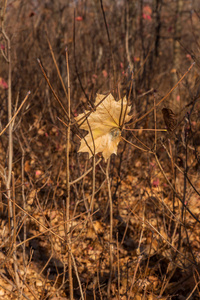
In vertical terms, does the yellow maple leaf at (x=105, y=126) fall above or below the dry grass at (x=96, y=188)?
above

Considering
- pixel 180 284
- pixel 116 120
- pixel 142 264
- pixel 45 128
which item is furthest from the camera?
pixel 45 128

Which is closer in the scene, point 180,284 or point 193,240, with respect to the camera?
point 180,284

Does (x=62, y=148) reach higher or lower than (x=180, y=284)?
higher

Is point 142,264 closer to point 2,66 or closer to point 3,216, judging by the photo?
point 3,216

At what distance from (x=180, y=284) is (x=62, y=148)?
180 centimetres

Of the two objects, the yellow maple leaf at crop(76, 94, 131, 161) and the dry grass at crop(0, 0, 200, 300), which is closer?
the yellow maple leaf at crop(76, 94, 131, 161)

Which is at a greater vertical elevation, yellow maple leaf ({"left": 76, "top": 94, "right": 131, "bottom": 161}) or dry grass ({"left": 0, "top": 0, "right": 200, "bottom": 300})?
yellow maple leaf ({"left": 76, "top": 94, "right": 131, "bottom": 161})

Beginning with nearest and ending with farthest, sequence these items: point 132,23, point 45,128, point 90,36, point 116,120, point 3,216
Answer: point 116,120, point 3,216, point 45,128, point 132,23, point 90,36

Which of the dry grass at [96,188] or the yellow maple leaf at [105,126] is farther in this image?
the dry grass at [96,188]

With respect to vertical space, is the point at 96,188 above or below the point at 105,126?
below

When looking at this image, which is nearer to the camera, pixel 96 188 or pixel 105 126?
pixel 105 126

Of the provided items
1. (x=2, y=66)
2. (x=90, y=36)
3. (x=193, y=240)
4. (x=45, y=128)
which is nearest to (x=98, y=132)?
(x=193, y=240)

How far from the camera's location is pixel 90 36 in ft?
16.3

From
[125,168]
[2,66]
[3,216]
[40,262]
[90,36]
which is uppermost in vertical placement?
[90,36]
